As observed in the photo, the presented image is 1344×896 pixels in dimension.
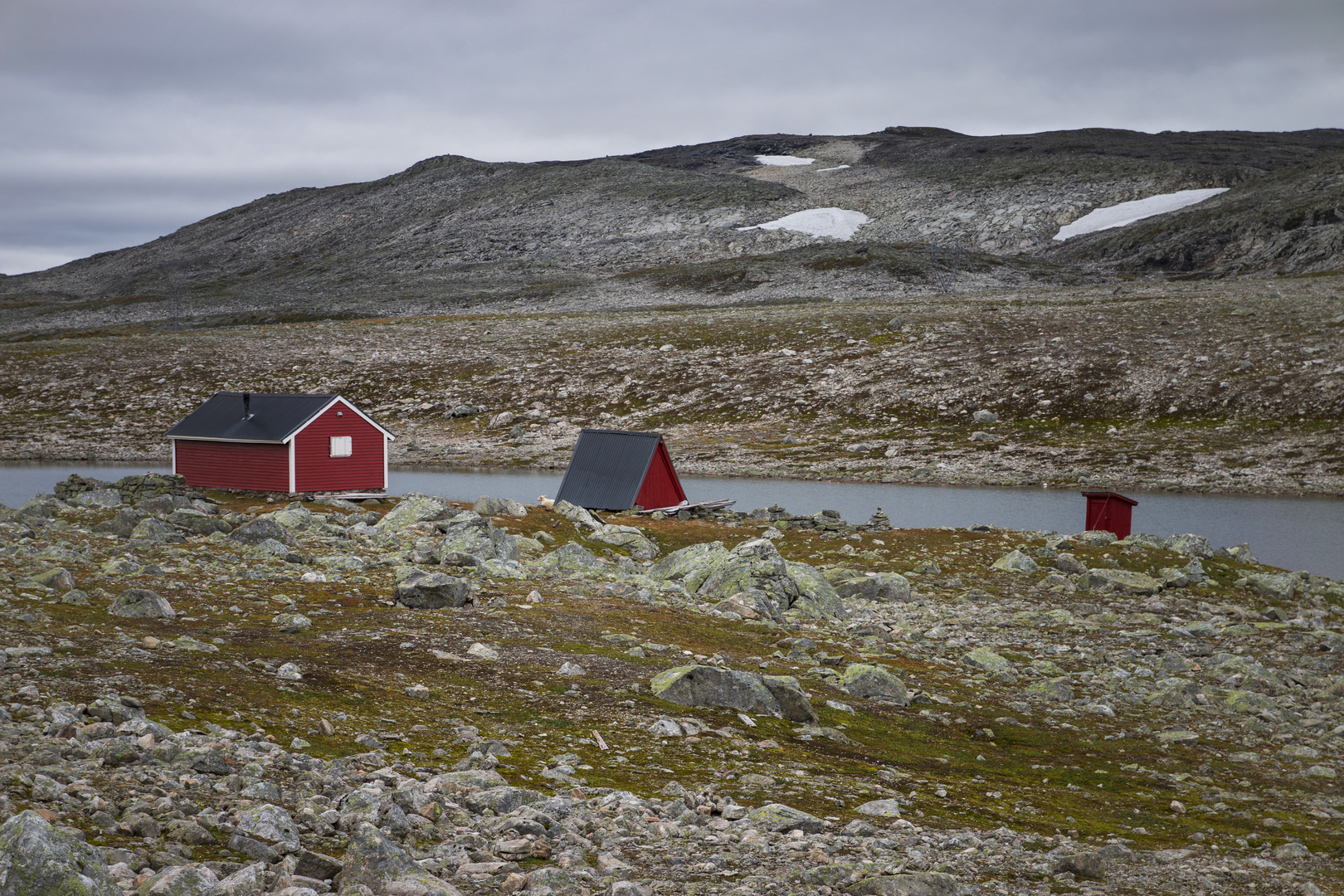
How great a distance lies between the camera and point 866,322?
333 ft

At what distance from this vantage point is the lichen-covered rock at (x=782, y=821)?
10320mm

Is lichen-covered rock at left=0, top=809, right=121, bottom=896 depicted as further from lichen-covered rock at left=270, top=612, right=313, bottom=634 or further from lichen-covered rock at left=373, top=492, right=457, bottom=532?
lichen-covered rock at left=373, top=492, right=457, bottom=532

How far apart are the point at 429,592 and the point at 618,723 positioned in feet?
24.3

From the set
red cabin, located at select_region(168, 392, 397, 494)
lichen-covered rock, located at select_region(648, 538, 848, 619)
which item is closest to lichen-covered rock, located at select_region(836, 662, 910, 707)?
lichen-covered rock, located at select_region(648, 538, 848, 619)

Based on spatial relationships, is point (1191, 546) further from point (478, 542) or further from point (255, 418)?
point (255, 418)

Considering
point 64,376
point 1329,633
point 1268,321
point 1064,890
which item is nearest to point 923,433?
point 1268,321

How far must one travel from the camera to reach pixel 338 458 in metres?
48.3

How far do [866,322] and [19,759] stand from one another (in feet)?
319

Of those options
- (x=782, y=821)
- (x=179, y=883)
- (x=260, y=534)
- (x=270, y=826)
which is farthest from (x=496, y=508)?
(x=179, y=883)

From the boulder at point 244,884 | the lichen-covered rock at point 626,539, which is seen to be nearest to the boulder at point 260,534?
the lichen-covered rock at point 626,539

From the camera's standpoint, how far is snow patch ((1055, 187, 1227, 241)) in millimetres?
164375

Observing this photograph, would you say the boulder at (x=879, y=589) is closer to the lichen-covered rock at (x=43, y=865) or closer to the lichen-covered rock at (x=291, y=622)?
the lichen-covered rock at (x=291, y=622)

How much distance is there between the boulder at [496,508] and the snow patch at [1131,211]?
149 meters

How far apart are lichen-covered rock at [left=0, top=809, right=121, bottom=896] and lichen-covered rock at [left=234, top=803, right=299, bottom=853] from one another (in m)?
1.50
